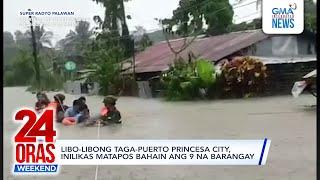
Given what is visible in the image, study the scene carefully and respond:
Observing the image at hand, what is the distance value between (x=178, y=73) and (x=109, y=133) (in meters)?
0.55

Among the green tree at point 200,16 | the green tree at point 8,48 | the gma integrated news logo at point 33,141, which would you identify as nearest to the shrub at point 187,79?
the green tree at point 200,16

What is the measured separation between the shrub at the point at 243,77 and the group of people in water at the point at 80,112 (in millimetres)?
689

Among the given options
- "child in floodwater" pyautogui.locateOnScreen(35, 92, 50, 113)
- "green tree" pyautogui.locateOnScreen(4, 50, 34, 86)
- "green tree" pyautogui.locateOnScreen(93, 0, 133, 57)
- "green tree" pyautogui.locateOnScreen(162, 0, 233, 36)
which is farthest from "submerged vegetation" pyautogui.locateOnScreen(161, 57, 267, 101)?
"green tree" pyautogui.locateOnScreen(4, 50, 34, 86)

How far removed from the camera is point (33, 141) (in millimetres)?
3168

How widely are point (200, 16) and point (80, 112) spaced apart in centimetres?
92

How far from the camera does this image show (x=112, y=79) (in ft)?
10.4

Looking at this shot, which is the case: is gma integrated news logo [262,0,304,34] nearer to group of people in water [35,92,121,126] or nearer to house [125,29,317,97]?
house [125,29,317,97]

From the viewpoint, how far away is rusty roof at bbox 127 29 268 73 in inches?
125

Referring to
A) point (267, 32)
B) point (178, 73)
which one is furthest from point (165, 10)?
point (267, 32)

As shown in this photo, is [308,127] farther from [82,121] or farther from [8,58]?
[8,58]

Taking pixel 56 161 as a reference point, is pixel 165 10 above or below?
above

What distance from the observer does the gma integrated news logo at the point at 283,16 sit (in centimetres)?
310

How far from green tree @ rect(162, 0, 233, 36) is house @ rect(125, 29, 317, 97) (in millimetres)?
62

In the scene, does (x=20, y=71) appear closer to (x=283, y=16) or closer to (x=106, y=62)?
(x=106, y=62)
